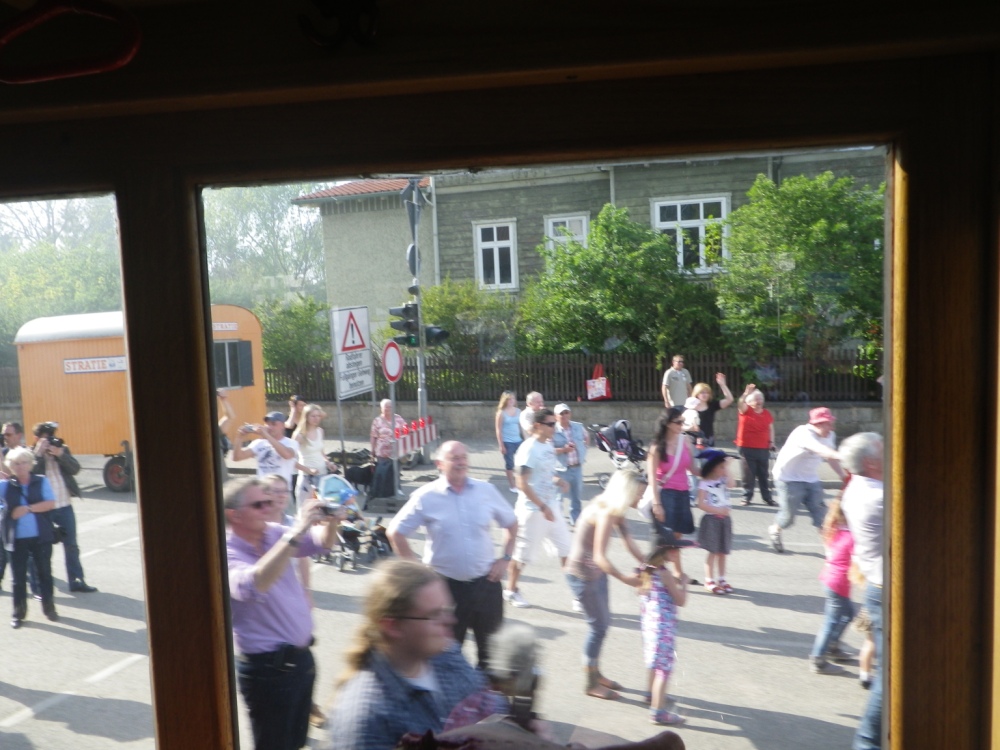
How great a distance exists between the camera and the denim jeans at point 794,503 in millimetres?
1084

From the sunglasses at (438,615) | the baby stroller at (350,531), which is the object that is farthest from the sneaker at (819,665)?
the baby stroller at (350,531)

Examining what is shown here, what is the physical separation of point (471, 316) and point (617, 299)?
0.65 feet

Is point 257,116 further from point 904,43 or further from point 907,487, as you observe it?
point 907,487

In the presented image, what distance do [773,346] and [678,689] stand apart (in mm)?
447

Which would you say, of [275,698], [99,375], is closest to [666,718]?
[275,698]

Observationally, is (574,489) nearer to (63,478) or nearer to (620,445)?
(620,445)

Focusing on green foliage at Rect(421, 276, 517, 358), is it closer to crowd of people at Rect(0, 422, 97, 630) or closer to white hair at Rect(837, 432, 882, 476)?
white hair at Rect(837, 432, 882, 476)

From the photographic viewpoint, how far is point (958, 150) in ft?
2.88

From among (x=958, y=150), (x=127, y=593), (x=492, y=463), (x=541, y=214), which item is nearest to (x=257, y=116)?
(x=541, y=214)

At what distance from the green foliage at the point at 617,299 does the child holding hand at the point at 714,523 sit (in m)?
0.17

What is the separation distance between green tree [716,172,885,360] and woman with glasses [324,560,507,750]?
535mm

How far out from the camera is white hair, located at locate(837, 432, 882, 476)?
955 millimetres

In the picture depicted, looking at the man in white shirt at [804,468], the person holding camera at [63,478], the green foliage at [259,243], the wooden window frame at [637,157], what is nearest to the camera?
the wooden window frame at [637,157]

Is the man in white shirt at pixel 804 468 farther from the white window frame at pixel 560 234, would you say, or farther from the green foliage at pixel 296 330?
the green foliage at pixel 296 330
